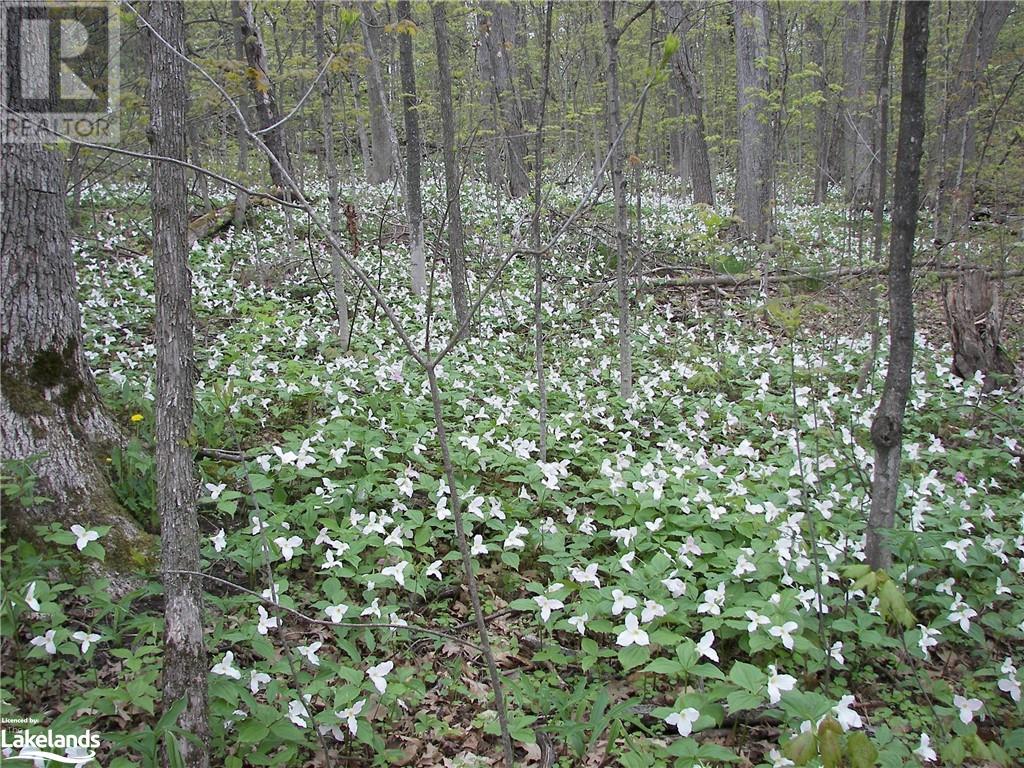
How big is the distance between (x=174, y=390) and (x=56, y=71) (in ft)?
8.47

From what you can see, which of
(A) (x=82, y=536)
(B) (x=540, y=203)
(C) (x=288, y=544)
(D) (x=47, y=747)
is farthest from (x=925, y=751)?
(B) (x=540, y=203)

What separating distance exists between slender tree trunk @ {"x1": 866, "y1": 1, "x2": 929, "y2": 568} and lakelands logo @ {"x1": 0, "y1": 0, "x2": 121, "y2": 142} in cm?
312

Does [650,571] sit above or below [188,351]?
below

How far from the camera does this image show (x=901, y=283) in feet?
9.00

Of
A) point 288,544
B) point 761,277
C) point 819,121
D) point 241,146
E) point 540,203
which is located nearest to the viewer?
point 288,544

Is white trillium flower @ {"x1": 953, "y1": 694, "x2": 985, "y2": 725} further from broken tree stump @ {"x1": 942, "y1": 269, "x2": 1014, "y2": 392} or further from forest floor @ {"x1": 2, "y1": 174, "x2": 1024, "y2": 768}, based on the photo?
broken tree stump @ {"x1": 942, "y1": 269, "x2": 1014, "y2": 392}

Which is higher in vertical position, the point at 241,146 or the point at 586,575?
the point at 241,146

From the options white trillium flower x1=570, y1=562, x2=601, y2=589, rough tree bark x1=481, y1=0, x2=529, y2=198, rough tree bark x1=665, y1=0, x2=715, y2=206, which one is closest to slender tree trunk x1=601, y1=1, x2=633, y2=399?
white trillium flower x1=570, y1=562, x2=601, y2=589

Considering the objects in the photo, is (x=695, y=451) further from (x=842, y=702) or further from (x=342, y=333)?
(x=342, y=333)

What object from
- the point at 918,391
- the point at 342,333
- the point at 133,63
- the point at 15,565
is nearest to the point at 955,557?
the point at 918,391

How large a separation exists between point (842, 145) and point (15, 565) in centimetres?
2023

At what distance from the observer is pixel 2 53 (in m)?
2.98

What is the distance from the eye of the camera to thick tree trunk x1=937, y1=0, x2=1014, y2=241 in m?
7.66

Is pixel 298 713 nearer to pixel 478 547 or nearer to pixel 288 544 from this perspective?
pixel 288 544
